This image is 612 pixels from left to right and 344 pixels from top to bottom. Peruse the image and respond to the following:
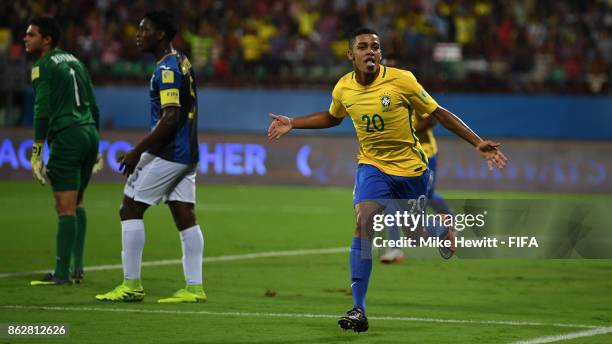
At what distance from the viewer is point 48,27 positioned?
10.5 metres

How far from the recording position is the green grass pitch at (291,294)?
8164 millimetres

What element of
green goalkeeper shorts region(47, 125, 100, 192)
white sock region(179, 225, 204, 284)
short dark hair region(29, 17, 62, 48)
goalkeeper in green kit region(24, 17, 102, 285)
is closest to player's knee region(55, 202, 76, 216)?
goalkeeper in green kit region(24, 17, 102, 285)

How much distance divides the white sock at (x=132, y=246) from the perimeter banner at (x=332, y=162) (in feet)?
45.2

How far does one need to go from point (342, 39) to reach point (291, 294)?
17.5m

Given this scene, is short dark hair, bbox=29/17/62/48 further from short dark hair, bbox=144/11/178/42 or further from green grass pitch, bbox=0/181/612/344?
green grass pitch, bbox=0/181/612/344

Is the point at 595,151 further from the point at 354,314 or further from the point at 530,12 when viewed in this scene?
the point at 354,314

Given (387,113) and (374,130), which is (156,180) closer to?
(374,130)

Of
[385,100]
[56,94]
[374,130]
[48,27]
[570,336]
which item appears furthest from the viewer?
[48,27]

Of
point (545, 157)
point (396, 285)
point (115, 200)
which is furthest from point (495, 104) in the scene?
point (396, 285)

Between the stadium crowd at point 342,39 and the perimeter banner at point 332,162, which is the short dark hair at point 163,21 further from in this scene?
the stadium crowd at point 342,39

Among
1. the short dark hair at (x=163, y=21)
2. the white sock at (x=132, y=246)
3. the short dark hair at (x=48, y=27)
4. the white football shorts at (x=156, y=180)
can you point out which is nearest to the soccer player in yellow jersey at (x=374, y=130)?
the white football shorts at (x=156, y=180)

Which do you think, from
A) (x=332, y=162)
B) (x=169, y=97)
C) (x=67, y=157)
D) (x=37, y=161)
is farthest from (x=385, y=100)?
(x=332, y=162)

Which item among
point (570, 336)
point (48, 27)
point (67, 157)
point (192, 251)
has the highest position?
point (48, 27)

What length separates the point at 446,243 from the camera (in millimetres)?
8984
